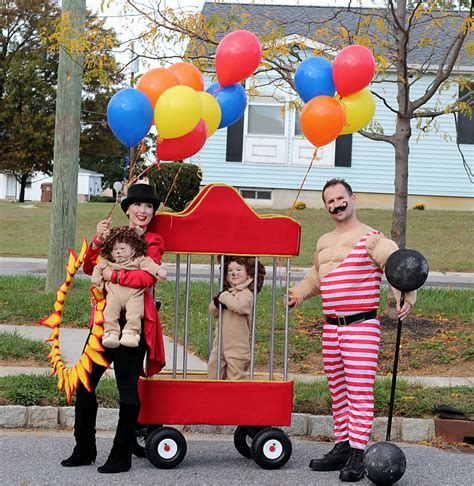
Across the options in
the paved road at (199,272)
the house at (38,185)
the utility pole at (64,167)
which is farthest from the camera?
the house at (38,185)

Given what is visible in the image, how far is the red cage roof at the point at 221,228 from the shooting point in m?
5.80

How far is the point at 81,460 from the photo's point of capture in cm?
560

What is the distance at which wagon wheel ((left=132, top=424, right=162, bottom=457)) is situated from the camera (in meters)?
5.91

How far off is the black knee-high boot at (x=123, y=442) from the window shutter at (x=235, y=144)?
65.8ft

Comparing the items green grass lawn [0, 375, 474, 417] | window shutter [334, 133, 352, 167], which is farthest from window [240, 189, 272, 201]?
green grass lawn [0, 375, 474, 417]

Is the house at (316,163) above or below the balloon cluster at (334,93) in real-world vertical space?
above

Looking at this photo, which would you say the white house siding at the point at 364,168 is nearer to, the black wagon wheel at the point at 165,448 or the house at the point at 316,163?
the house at the point at 316,163

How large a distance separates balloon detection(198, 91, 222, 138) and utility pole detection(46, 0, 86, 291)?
537 cm

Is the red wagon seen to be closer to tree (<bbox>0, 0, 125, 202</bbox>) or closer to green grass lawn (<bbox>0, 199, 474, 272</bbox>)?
green grass lawn (<bbox>0, 199, 474, 272</bbox>)

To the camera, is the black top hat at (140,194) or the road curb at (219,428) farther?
the road curb at (219,428)

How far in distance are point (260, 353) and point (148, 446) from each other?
10.4 ft

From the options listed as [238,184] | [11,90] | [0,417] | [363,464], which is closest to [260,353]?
[0,417]

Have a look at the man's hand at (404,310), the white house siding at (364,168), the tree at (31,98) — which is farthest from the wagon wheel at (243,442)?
the tree at (31,98)

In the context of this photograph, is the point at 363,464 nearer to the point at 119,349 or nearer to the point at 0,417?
the point at 119,349
